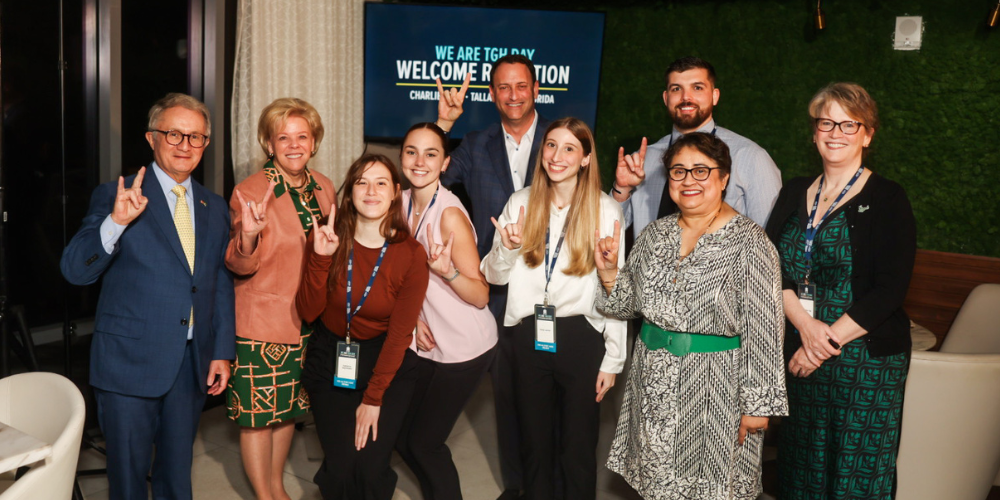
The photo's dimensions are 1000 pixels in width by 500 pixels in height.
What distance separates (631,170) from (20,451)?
2203mm

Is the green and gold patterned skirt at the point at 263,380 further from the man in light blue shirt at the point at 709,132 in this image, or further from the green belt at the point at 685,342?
the man in light blue shirt at the point at 709,132

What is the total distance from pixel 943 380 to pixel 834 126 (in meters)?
1.06

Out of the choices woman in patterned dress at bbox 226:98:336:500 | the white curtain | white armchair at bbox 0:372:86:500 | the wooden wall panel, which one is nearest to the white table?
white armchair at bbox 0:372:86:500

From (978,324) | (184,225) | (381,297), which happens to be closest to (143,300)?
(184,225)

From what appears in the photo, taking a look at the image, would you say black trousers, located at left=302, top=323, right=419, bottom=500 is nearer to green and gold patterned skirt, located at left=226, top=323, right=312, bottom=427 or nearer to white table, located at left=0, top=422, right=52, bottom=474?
green and gold patterned skirt, located at left=226, top=323, right=312, bottom=427

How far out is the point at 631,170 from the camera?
10.1 feet

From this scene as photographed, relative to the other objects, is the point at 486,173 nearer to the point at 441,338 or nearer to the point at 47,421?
the point at 441,338

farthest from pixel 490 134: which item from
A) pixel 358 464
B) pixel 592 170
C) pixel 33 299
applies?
pixel 33 299

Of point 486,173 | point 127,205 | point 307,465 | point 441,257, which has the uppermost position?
point 486,173

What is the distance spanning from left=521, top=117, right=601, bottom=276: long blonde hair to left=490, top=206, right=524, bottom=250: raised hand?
96 mm

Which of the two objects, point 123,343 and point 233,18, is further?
point 233,18

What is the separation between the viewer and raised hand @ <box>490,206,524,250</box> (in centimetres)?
272

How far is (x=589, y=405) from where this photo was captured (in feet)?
9.41

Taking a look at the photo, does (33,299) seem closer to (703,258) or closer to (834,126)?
(703,258)
